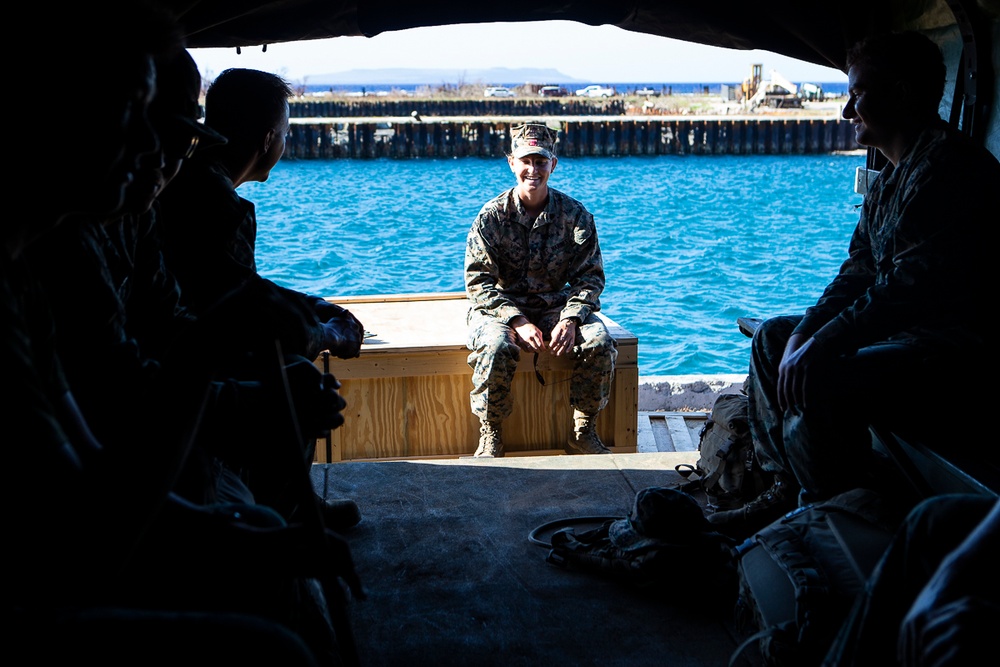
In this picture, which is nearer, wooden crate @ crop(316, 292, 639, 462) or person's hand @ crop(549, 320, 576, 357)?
person's hand @ crop(549, 320, 576, 357)

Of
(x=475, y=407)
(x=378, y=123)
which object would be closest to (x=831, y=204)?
(x=378, y=123)

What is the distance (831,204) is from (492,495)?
34395 mm

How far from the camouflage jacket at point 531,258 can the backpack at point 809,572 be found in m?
2.83

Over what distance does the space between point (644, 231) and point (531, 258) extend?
25686 millimetres

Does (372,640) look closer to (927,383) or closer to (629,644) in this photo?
(629,644)

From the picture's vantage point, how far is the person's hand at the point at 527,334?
215 inches

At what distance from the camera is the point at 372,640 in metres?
2.92

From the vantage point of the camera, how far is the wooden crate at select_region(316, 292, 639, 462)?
5641 millimetres

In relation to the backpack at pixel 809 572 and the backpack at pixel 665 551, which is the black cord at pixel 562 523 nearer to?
the backpack at pixel 665 551

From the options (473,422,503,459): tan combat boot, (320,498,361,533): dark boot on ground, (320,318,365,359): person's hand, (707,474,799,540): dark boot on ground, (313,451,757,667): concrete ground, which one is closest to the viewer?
(313,451,757,667): concrete ground

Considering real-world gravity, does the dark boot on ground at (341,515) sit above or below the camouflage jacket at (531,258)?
below

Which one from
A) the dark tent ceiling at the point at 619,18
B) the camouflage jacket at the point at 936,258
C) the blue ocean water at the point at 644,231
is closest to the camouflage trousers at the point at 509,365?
the dark tent ceiling at the point at 619,18

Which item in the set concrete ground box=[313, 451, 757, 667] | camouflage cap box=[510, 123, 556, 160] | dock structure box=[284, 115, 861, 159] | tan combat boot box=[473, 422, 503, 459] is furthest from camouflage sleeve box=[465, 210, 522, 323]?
dock structure box=[284, 115, 861, 159]

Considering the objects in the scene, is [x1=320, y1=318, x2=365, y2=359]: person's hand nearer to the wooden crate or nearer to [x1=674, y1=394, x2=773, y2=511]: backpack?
[x1=674, y1=394, x2=773, y2=511]: backpack
